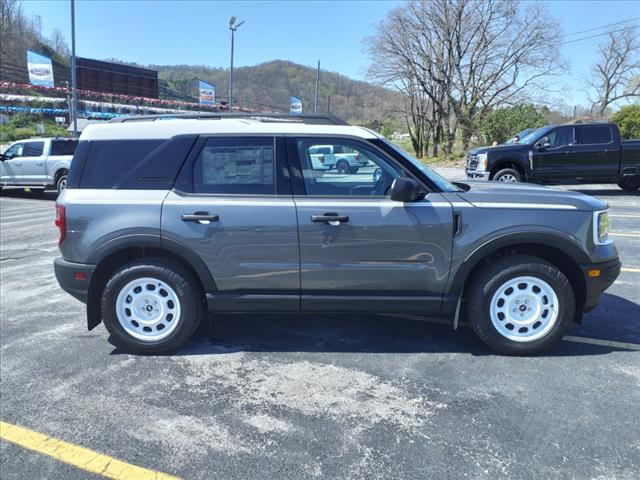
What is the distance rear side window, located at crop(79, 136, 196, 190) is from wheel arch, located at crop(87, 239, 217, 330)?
1.61 ft

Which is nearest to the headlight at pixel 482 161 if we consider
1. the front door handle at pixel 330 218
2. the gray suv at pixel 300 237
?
the gray suv at pixel 300 237

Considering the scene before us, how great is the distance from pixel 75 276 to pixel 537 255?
3701 millimetres

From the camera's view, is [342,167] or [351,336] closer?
[342,167]

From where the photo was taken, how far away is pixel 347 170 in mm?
3932

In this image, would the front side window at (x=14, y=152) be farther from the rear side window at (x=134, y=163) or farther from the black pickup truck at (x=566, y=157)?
the rear side window at (x=134, y=163)

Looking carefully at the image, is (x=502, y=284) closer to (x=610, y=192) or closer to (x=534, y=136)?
(x=534, y=136)

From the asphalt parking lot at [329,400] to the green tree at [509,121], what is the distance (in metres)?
26.5

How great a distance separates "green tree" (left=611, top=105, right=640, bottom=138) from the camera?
1005 inches

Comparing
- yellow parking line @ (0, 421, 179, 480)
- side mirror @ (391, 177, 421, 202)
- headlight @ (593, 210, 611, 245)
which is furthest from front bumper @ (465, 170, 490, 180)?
yellow parking line @ (0, 421, 179, 480)

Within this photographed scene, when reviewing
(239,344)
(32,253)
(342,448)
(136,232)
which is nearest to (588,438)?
(342,448)

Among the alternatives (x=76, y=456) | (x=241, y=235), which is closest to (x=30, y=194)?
(x=241, y=235)

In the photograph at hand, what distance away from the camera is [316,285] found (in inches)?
153

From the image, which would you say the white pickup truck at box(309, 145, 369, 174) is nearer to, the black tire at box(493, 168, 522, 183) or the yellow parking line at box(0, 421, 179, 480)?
the yellow parking line at box(0, 421, 179, 480)

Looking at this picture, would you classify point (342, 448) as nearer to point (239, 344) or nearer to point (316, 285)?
point (316, 285)
